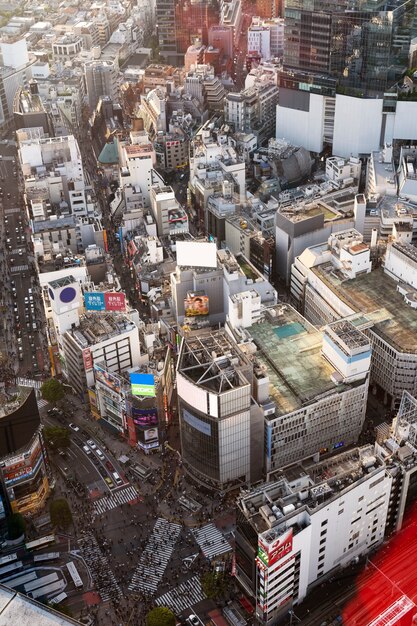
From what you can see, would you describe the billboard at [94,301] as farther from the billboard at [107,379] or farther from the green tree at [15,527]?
the green tree at [15,527]

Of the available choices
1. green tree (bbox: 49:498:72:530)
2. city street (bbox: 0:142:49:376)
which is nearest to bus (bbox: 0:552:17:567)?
green tree (bbox: 49:498:72:530)

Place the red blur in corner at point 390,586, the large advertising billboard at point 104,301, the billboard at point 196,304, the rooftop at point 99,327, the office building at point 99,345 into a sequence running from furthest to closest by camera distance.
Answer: the billboard at point 196,304 < the large advertising billboard at point 104,301 < the rooftop at point 99,327 < the office building at point 99,345 < the red blur in corner at point 390,586

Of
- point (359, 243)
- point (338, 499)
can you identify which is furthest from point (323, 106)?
point (338, 499)

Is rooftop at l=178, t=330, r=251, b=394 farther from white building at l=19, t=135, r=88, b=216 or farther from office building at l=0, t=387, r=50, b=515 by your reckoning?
white building at l=19, t=135, r=88, b=216

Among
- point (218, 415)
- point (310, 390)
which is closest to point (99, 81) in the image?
point (310, 390)

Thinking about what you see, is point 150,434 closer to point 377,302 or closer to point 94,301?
point 94,301

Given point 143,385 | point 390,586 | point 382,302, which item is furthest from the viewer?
point 382,302

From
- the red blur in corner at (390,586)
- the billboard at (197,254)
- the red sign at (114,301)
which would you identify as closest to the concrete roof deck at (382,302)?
the billboard at (197,254)
